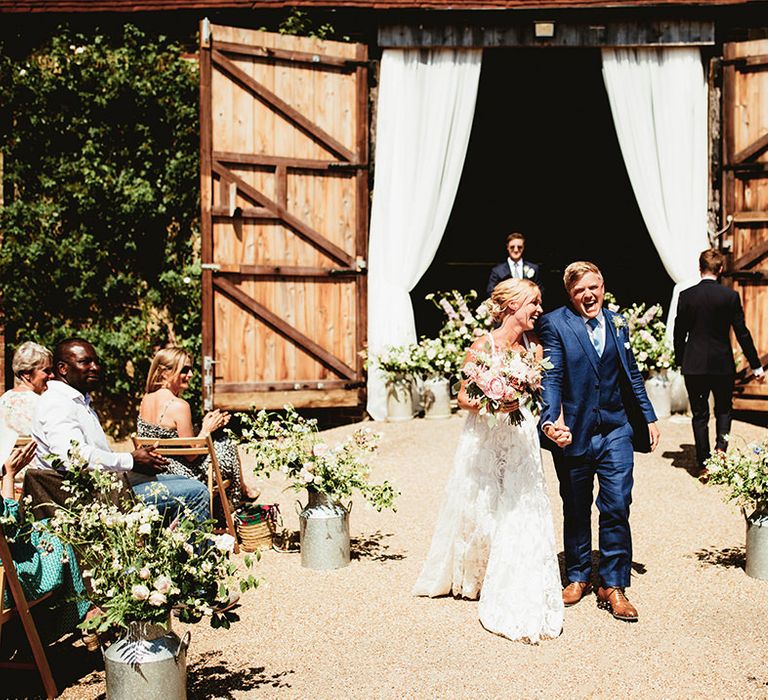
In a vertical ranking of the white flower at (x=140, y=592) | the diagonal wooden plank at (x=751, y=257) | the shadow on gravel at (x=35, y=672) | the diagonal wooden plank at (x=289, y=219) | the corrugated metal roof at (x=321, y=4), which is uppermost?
the corrugated metal roof at (x=321, y=4)

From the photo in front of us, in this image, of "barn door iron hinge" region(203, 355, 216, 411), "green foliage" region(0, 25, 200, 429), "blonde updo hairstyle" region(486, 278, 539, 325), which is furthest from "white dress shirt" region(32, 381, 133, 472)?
"green foliage" region(0, 25, 200, 429)

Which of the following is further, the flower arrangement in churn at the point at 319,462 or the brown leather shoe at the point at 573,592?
the flower arrangement in churn at the point at 319,462

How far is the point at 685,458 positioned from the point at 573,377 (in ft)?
11.9

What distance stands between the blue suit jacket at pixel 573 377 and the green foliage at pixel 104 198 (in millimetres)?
5354

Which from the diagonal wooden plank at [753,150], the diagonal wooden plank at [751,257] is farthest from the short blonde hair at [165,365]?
the diagonal wooden plank at [753,150]

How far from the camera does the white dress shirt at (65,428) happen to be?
14.0 ft

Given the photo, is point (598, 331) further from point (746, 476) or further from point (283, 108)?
point (283, 108)

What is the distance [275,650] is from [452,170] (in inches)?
251

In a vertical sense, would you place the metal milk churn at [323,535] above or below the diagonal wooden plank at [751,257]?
below

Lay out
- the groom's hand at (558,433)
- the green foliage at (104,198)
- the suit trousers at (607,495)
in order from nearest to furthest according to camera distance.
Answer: the groom's hand at (558,433)
the suit trousers at (607,495)
the green foliage at (104,198)

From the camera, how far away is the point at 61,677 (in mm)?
3781

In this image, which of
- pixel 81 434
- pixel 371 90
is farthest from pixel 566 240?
pixel 81 434

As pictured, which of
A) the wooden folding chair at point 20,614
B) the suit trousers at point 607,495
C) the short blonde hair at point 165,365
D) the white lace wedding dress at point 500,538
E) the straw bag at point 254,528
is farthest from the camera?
the straw bag at point 254,528

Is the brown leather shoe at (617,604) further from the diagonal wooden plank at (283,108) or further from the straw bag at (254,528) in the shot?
the diagonal wooden plank at (283,108)
